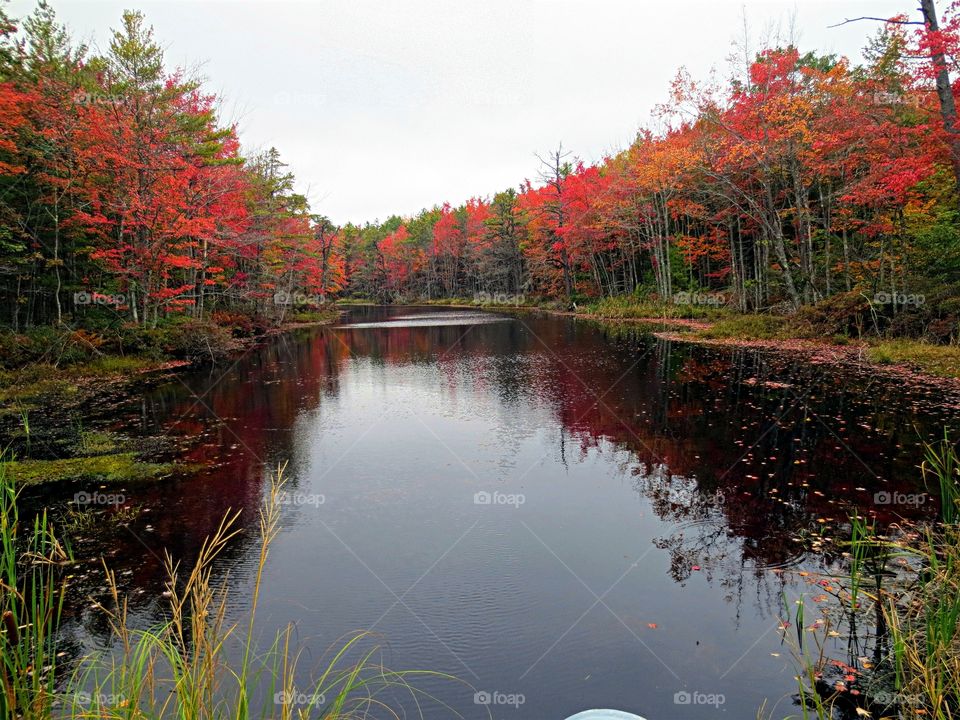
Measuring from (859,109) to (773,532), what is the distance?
65.3 feet

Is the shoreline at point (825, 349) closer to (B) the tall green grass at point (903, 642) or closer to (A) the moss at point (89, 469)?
(B) the tall green grass at point (903, 642)

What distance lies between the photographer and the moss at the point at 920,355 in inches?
520

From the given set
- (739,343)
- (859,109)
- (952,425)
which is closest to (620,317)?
(739,343)

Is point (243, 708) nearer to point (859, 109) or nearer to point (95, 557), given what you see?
point (95, 557)
